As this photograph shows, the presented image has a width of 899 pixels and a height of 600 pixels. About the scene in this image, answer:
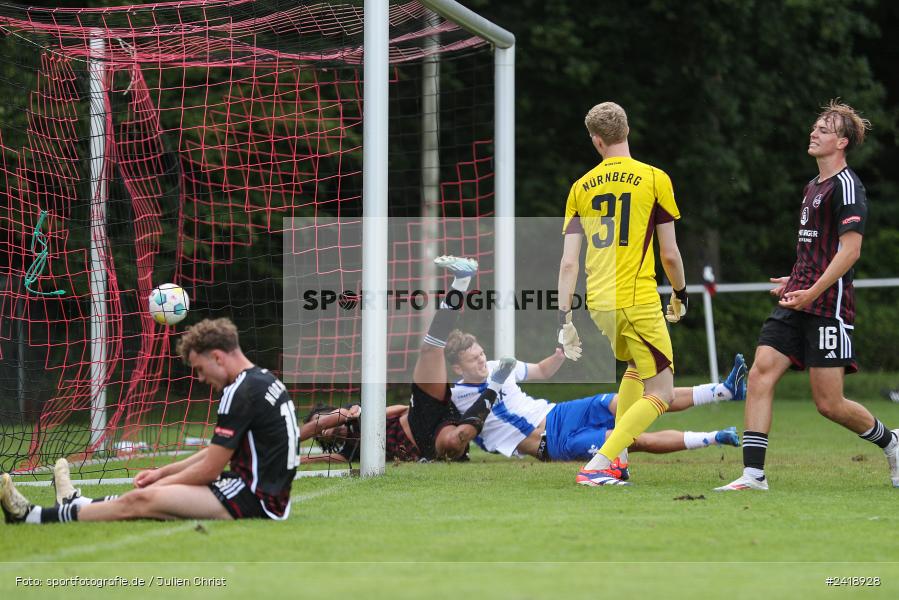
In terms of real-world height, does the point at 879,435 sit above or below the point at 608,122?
below

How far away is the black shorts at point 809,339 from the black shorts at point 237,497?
3133mm

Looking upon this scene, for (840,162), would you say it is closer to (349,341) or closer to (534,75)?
(349,341)

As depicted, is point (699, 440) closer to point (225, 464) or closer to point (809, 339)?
point (809, 339)

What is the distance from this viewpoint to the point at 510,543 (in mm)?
4902

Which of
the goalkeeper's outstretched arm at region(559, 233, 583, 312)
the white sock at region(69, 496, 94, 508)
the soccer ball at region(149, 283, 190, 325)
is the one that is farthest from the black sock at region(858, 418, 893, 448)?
the soccer ball at region(149, 283, 190, 325)

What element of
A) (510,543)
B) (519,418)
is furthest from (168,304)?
(510,543)

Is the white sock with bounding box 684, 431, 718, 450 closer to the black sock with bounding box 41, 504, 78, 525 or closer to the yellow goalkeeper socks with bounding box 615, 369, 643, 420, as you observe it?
the yellow goalkeeper socks with bounding box 615, 369, 643, 420

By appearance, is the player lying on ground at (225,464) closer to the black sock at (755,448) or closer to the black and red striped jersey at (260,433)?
the black and red striped jersey at (260,433)

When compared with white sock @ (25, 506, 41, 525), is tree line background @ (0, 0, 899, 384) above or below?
above

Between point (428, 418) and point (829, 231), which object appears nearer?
point (829, 231)

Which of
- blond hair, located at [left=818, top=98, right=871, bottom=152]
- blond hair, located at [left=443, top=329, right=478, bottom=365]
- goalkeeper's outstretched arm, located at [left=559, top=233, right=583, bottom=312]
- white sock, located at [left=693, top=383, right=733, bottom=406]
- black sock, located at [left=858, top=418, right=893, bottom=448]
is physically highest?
blond hair, located at [left=818, top=98, right=871, bottom=152]

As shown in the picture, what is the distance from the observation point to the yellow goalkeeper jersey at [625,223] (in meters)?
6.80

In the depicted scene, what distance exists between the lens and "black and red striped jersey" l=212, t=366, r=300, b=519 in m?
5.24

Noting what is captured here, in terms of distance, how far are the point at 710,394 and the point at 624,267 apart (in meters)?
2.02
